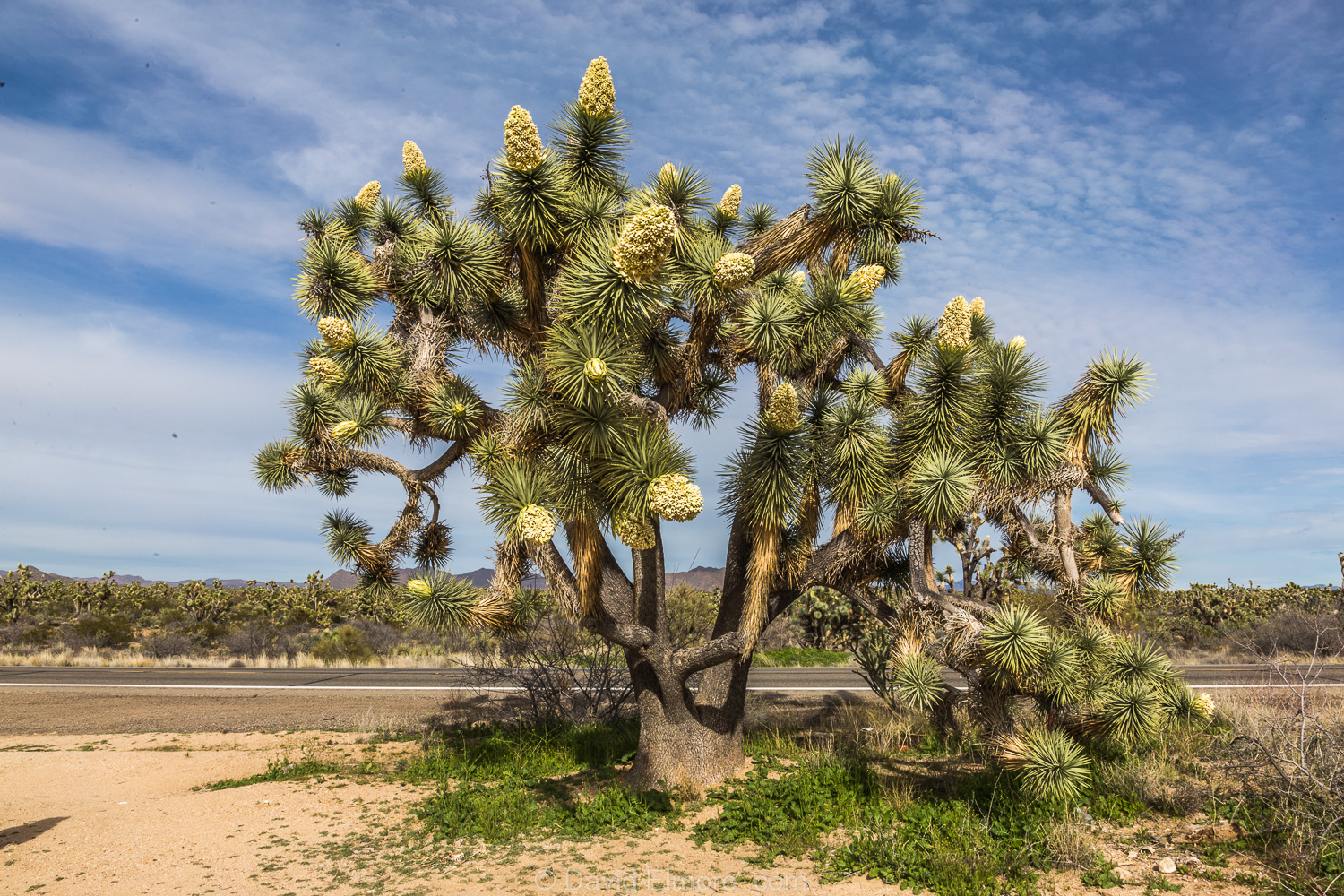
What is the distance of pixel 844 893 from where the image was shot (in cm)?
555

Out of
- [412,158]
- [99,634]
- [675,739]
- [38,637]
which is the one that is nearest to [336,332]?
[412,158]

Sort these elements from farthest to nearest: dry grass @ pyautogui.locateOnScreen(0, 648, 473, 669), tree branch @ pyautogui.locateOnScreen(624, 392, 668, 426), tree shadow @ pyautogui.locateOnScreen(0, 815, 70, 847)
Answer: dry grass @ pyautogui.locateOnScreen(0, 648, 473, 669) < tree shadow @ pyautogui.locateOnScreen(0, 815, 70, 847) < tree branch @ pyautogui.locateOnScreen(624, 392, 668, 426)

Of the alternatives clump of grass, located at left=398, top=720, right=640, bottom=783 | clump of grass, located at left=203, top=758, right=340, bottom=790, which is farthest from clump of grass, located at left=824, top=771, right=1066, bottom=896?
clump of grass, located at left=203, top=758, right=340, bottom=790

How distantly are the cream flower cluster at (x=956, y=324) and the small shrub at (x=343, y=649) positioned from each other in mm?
21491

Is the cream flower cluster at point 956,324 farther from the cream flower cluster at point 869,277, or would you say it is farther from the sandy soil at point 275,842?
the sandy soil at point 275,842

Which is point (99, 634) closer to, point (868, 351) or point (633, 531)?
point (633, 531)

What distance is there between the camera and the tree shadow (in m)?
6.92

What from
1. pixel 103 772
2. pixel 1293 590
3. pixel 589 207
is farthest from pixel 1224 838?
pixel 1293 590

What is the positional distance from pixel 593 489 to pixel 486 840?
3589 mm

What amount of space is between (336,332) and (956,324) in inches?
220

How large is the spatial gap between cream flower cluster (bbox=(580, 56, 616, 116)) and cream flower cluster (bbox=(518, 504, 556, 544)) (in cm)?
367

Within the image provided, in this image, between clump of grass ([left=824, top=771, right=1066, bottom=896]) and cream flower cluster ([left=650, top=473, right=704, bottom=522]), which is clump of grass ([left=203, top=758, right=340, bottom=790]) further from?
cream flower cluster ([left=650, top=473, right=704, bottom=522])

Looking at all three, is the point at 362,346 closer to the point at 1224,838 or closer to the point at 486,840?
the point at 486,840

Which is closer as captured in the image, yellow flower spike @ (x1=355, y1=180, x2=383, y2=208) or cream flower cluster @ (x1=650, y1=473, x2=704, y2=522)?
cream flower cluster @ (x1=650, y1=473, x2=704, y2=522)
